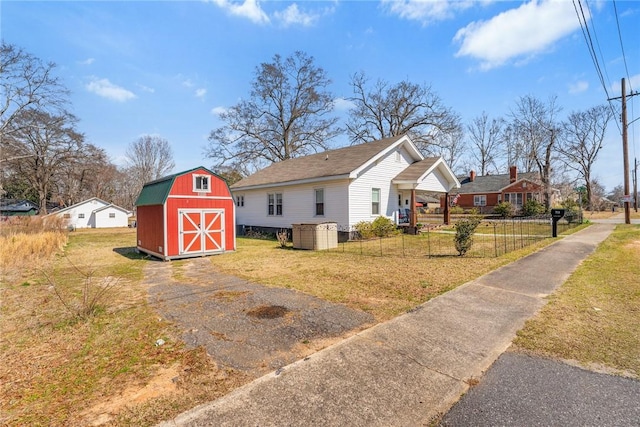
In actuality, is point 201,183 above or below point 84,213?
above

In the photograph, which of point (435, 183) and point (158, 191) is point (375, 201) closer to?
point (435, 183)

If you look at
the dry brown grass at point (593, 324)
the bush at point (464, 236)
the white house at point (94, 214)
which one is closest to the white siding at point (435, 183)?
the bush at point (464, 236)

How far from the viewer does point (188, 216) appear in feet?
39.5

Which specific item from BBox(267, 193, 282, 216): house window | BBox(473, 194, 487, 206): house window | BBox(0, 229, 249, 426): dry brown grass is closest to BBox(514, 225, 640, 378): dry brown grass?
BBox(0, 229, 249, 426): dry brown grass

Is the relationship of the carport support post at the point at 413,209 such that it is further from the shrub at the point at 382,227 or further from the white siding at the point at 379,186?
the shrub at the point at 382,227

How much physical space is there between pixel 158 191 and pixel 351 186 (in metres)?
8.70

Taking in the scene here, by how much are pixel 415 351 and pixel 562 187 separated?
4916cm

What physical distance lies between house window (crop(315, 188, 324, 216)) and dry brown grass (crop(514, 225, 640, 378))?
11217 mm

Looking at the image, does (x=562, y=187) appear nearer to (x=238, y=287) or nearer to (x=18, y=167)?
(x=238, y=287)

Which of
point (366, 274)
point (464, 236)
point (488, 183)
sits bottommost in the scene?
point (366, 274)

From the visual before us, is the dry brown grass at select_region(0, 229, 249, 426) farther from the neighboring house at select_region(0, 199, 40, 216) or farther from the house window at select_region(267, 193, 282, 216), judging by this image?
the neighboring house at select_region(0, 199, 40, 216)

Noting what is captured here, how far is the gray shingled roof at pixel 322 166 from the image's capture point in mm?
16102

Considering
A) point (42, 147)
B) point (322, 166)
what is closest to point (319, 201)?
point (322, 166)

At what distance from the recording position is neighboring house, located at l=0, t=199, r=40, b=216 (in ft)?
135
